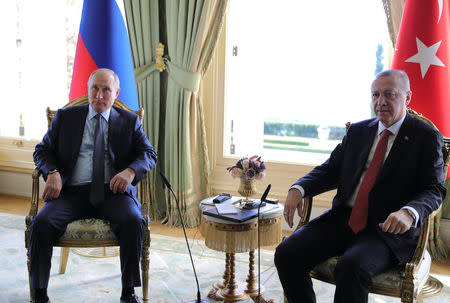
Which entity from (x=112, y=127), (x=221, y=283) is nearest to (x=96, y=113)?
(x=112, y=127)

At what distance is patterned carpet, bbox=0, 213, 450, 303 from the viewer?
2.89m

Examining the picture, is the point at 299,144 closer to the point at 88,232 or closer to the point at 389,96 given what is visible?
the point at 389,96

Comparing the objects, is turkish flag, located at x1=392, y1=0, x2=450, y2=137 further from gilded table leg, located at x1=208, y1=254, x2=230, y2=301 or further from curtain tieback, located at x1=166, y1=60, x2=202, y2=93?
curtain tieback, located at x1=166, y1=60, x2=202, y2=93

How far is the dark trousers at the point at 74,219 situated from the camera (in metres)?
2.49

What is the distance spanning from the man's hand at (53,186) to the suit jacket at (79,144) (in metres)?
0.11

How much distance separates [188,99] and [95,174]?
1.60 meters

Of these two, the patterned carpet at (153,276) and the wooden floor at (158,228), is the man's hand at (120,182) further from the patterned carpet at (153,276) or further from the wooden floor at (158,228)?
the wooden floor at (158,228)

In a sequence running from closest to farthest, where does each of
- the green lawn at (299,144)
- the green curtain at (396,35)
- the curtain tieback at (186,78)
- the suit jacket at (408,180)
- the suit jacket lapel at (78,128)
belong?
the suit jacket at (408,180), the suit jacket lapel at (78,128), the green curtain at (396,35), the curtain tieback at (186,78), the green lawn at (299,144)

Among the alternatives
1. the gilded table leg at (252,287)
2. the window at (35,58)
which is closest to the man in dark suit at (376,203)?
the gilded table leg at (252,287)

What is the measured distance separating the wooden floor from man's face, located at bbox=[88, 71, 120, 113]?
154 cm

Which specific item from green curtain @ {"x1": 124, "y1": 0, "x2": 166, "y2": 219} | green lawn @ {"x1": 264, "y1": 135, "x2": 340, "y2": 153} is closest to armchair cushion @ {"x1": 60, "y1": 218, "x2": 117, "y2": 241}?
green curtain @ {"x1": 124, "y1": 0, "x2": 166, "y2": 219}

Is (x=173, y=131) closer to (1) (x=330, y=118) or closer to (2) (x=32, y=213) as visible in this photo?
(1) (x=330, y=118)

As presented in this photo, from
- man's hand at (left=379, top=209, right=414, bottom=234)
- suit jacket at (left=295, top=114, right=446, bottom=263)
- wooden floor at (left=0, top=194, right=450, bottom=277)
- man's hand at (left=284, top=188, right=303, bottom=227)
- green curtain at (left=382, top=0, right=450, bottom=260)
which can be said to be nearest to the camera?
man's hand at (left=379, top=209, right=414, bottom=234)

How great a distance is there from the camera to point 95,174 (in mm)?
2730
